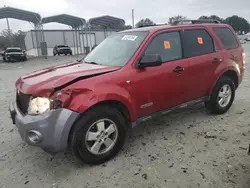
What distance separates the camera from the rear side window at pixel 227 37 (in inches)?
184

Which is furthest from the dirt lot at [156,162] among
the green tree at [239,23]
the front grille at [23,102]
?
the green tree at [239,23]

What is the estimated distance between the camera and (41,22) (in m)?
31.1

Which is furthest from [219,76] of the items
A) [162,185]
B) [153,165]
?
[162,185]

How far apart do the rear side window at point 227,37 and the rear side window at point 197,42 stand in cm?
35

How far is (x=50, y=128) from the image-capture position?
2.76 m

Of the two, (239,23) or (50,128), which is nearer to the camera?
(50,128)

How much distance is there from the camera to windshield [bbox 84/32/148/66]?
3584mm

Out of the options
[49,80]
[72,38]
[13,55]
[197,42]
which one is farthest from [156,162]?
[72,38]

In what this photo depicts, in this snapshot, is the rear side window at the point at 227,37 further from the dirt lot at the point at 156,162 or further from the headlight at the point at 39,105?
the headlight at the point at 39,105

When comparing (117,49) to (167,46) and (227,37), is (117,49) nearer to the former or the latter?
(167,46)

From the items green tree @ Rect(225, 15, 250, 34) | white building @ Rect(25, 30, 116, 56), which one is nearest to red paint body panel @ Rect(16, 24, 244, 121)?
white building @ Rect(25, 30, 116, 56)

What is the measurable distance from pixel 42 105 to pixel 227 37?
3.91 metres

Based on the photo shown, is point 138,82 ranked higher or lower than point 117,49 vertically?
lower

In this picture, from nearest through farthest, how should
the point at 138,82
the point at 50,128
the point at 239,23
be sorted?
the point at 50,128
the point at 138,82
the point at 239,23
